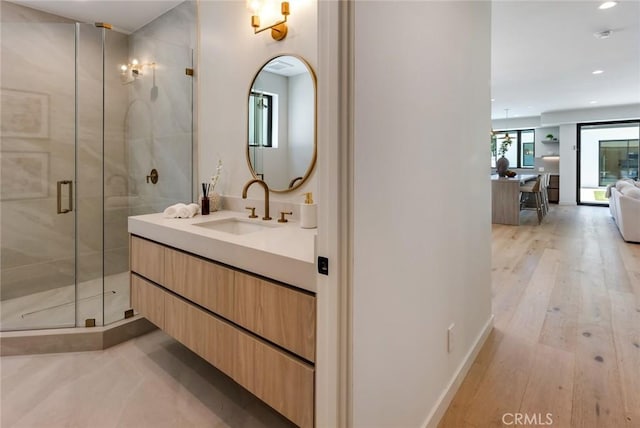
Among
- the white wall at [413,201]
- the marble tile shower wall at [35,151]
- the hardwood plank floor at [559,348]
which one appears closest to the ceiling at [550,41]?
the marble tile shower wall at [35,151]

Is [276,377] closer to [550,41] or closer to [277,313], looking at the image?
[277,313]

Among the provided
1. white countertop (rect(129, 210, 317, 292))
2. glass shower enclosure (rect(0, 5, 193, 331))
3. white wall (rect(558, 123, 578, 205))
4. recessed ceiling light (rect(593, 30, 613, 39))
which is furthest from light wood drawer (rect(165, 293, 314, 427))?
white wall (rect(558, 123, 578, 205))

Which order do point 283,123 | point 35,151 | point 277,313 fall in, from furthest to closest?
Result: point 35,151 → point 283,123 → point 277,313

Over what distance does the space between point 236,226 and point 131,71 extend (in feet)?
7.25

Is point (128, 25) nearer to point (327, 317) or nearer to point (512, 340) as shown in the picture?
point (327, 317)

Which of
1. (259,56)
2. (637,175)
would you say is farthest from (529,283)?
(637,175)

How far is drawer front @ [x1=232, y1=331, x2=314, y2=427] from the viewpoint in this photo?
3.77 ft

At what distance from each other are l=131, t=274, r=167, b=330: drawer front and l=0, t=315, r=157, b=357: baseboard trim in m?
0.36

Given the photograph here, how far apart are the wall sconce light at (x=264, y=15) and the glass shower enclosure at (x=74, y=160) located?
0.85 metres

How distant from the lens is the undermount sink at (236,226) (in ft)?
6.71

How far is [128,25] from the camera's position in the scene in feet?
10.9

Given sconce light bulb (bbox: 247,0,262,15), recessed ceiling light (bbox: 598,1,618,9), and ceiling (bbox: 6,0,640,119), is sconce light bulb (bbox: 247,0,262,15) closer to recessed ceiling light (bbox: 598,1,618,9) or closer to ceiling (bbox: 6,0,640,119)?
ceiling (bbox: 6,0,640,119)

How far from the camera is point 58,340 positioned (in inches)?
87.6

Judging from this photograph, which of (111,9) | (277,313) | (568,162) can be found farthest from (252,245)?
(568,162)
